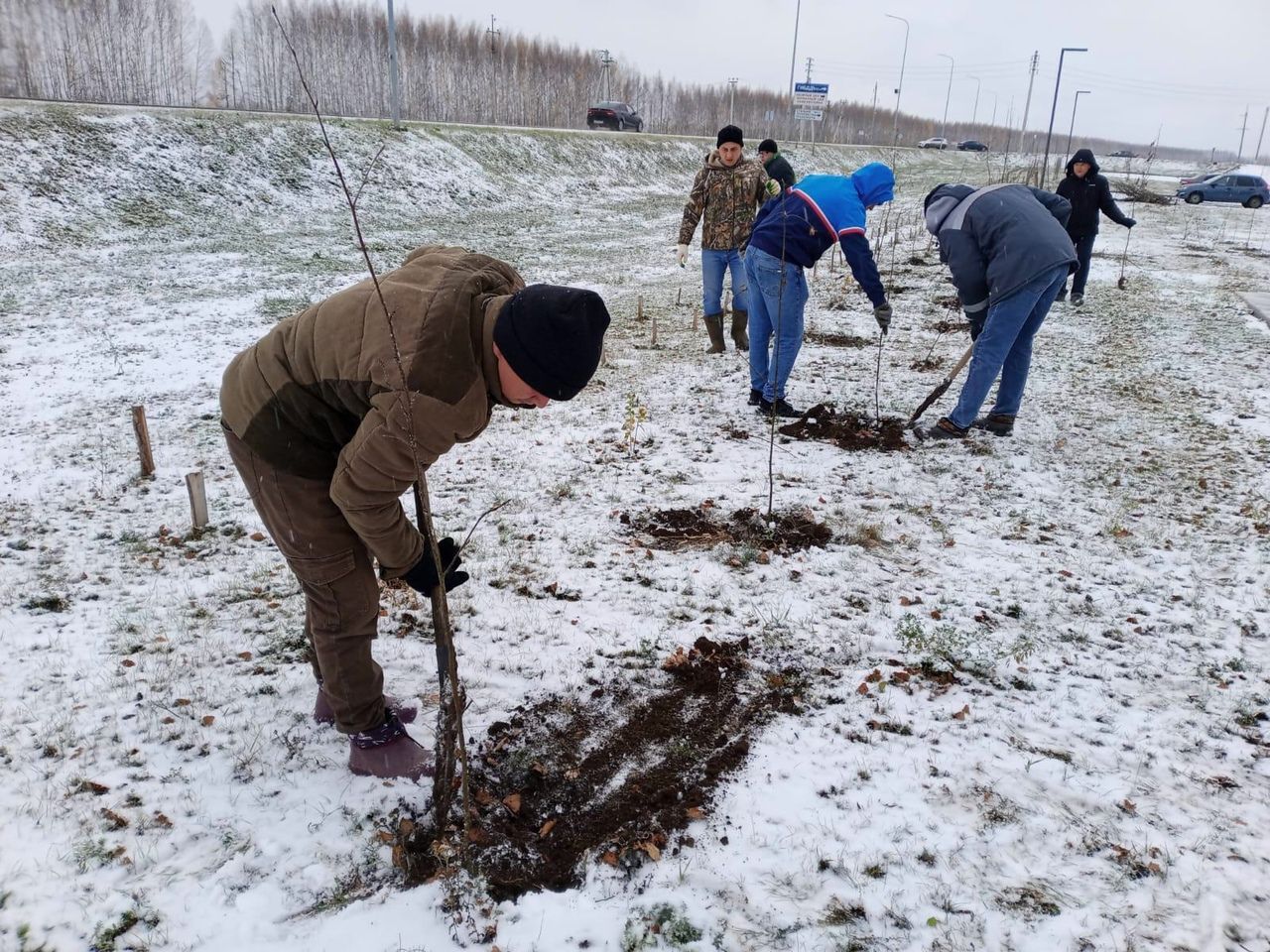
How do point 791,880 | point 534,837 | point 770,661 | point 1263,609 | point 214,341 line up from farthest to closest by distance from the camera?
point 214,341 → point 1263,609 → point 770,661 → point 534,837 → point 791,880

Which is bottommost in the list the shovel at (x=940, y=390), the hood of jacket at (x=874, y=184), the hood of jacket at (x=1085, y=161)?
the shovel at (x=940, y=390)

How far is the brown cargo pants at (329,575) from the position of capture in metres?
2.19

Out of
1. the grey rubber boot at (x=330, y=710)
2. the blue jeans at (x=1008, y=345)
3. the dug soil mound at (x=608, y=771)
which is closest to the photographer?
the dug soil mound at (x=608, y=771)

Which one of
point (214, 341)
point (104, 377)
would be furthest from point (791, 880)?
point (214, 341)

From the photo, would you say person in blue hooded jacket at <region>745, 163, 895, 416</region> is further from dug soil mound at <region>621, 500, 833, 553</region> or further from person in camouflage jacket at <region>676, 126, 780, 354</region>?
person in camouflage jacket at <region>676, 126, 780, 354</region>

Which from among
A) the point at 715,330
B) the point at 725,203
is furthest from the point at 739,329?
the point at 725,203

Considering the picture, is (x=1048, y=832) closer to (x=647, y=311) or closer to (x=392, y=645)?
(x=392, y=645)

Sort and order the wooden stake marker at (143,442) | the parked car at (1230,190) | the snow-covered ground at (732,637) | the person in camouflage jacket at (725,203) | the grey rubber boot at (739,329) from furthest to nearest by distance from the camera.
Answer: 1. the parked car at (1230,190)
2. the grey rubber boot at (739,329)
3. the person in camouflage jacket at (725,203)
4. the wooden stake marker at (143,442)
5. the snow-covered ground at (732,637)

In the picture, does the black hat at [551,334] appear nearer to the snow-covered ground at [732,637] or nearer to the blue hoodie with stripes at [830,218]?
the snow-covered ground at [732,637]

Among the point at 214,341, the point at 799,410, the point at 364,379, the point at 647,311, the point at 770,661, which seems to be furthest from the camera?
the point at 647,311

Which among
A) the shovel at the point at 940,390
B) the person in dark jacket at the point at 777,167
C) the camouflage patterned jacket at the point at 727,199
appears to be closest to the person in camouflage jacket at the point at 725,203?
the camouflage patterned jacket at the point at 727,199

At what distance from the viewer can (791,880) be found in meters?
2.18

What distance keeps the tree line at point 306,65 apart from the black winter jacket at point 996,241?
29.1 m

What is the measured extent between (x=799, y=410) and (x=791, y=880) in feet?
14.2
